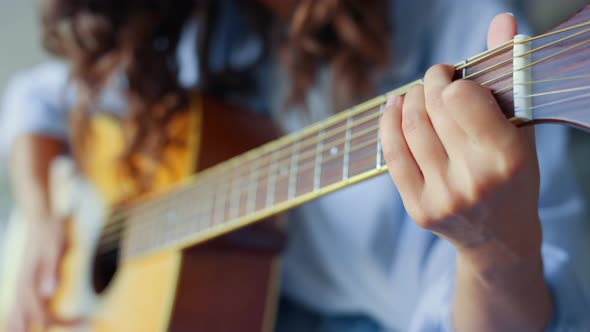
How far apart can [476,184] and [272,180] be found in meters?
Answer: 0.22

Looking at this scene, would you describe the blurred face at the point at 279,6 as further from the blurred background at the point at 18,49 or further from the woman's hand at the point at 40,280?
the blurred background at the point at 18,49

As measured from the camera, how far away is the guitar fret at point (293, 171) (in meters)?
0.43

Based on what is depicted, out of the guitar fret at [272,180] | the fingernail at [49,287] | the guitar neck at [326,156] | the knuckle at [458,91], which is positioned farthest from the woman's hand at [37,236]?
the knuckle at [458,91]

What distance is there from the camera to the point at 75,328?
27.8 inches

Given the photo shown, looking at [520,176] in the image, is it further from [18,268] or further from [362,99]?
[18,268]

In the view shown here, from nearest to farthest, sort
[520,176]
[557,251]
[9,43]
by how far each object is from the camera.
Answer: [520,176] → [557,251] → [9,43]

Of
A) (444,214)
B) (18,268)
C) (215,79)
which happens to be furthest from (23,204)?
(444,214)

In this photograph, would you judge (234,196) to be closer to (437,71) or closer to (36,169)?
(437,71)

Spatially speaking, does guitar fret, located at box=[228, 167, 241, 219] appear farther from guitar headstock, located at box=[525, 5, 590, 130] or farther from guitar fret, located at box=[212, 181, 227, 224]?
guitar headstock, located at box=[525, 5, 590, 130]

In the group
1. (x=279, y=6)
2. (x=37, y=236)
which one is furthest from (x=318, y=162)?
(x=37, y=236)

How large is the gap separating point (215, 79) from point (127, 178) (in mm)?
193

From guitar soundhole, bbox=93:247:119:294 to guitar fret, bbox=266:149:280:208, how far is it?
0.36 metres

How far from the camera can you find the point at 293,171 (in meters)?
0.44

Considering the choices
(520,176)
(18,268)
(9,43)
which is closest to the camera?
(520,176)
